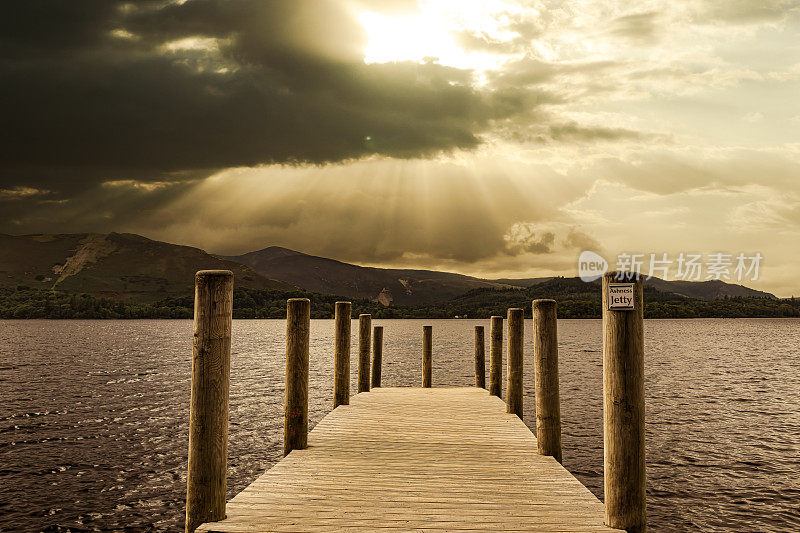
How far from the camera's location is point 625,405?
5.03 metres

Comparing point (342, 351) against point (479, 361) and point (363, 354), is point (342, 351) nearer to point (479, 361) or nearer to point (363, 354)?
point (363, 354)

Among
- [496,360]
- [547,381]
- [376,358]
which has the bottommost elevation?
[376,358]

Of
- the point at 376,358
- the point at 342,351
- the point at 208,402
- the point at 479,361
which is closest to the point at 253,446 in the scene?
the point at 376,358

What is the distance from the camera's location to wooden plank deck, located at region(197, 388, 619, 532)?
5.37 m

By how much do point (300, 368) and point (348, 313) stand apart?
143 inches

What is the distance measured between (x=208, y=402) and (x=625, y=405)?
4020 millimetres

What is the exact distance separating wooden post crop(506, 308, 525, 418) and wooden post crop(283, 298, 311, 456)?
430 centimetres

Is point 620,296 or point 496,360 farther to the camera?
point 496,360

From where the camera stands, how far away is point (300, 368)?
8727mm

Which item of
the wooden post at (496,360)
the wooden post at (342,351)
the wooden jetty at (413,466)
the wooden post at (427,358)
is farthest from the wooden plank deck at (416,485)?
the wooden post at (427,358)

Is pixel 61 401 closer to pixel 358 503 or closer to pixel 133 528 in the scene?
pixel 133 528

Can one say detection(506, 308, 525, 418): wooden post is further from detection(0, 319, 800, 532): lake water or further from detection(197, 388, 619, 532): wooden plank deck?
detection(0, 319, 800, 532): lake water

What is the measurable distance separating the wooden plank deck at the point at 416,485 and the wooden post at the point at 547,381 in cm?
42

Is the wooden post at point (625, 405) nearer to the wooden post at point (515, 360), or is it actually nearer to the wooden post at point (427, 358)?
the wooden post at point (515, 360)
